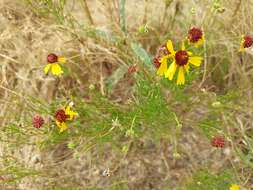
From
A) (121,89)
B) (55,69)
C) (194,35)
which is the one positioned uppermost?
(194,35)

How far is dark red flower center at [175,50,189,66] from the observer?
1528 mm

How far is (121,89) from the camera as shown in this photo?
2197 millimetres

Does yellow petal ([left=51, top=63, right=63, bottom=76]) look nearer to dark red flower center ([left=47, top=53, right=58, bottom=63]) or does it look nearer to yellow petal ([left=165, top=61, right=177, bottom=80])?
dark red flower center ([left=47, top=53, right=58, bottom=63])

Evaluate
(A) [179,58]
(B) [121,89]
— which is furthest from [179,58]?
(B) [121,89]

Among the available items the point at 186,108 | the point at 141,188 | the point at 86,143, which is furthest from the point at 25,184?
the point at 186,108

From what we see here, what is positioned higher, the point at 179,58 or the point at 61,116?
the point at 179,58

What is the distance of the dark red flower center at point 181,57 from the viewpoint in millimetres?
1528

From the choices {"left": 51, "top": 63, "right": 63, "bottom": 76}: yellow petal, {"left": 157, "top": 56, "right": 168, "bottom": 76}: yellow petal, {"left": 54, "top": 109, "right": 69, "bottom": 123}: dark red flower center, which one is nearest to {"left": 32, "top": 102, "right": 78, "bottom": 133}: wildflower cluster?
{"left": 54, "top": 109, "right": 69, "bottom": 123}: dark red flower center

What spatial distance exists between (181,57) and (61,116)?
0.45m

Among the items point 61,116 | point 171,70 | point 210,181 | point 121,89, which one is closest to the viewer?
point 171,70

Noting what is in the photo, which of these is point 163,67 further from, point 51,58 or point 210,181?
point 210,181

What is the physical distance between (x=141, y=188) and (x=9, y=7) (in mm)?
981

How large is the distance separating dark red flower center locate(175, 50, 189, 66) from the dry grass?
1.11ft

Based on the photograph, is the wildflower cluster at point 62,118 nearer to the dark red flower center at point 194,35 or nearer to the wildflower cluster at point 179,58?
the wildflower cluster at point 179,58
